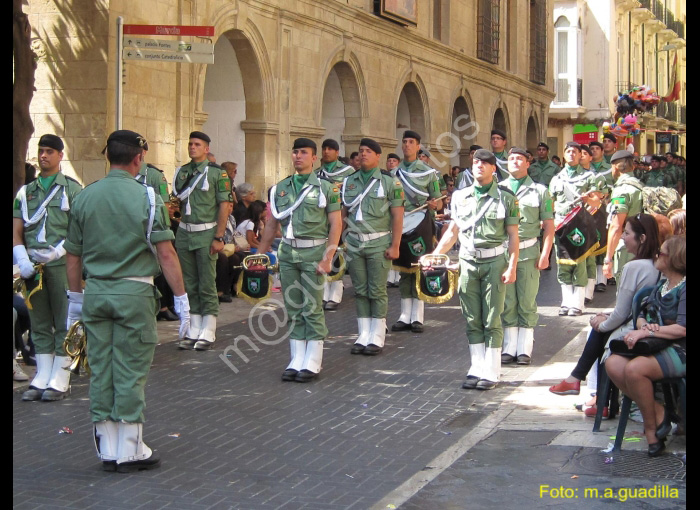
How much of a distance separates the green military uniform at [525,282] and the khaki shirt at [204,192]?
2946 mm

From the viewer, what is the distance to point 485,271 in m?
9.01

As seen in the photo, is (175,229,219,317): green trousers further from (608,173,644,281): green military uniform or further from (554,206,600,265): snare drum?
(554,206,600,265): snare drum

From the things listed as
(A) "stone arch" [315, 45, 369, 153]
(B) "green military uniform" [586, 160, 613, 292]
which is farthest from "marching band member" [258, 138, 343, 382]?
(A) "stone arch" [315, 45, 369, 153]

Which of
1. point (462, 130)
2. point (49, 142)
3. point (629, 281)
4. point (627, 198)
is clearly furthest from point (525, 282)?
point (462, 130)

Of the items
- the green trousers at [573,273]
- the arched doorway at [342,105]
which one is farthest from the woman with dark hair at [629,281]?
the arched doorway at [342,105]

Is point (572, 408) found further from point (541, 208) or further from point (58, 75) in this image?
point (58, 75)

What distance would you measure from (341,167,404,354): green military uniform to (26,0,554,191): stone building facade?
4.49 meters

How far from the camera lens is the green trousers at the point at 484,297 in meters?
8.98

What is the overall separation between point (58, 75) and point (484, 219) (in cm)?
766

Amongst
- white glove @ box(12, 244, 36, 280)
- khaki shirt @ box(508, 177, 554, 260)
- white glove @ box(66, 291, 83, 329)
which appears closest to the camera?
white glove @ box(66, 291, 83, 329)

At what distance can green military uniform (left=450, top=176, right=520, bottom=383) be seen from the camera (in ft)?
29.6

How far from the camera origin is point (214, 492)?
623 cm

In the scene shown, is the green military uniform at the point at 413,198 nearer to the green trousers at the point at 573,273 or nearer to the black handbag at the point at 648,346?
the green trousers at the point at 573,273

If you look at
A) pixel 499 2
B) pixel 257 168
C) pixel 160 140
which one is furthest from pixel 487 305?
pixel 499 2
